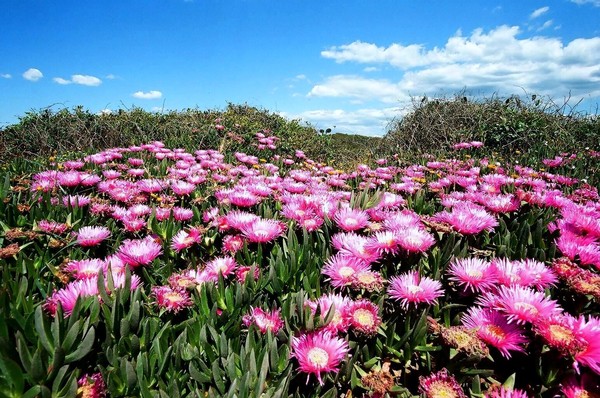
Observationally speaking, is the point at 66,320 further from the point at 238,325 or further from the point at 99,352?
Answer: the point at 238,325

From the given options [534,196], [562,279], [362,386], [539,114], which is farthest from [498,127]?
[362,386]

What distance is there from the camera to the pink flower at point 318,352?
100 cm

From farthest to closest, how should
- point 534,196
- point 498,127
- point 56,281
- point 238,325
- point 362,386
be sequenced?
1. point 498,127
2. point 534,196
3. point 56,281
4. point 238,325
5. point 362,386

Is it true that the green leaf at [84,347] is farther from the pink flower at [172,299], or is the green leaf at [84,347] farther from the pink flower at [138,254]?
the pink flower at [138,254]

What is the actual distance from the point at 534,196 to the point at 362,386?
1.77 meters

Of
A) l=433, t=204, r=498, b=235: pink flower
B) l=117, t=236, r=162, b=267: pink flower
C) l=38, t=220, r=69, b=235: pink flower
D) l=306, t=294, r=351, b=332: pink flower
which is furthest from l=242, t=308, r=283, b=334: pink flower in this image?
l=38, t=220, r=69, b=235: pink flower

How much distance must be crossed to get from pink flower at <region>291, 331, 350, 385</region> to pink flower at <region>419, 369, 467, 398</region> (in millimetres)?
229

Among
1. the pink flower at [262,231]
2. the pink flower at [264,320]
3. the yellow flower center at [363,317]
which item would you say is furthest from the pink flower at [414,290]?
the pink flower at [262,231]

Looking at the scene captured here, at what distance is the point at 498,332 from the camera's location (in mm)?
1090

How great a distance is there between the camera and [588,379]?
0.98 metres

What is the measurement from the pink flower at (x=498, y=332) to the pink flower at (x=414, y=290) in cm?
14

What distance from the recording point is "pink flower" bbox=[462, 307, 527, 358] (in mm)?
1048

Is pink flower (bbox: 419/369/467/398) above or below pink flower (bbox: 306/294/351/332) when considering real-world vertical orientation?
below

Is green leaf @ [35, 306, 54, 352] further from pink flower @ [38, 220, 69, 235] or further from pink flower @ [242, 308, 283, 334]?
pink flower @ [38, 220, 69, 235]
